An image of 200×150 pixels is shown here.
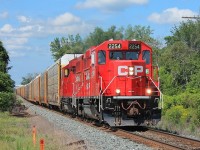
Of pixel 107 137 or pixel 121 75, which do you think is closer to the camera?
pixel 107 137

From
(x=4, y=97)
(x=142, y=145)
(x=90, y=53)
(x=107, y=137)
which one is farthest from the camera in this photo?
(x=4, y=97)

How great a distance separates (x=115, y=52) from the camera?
18.0 meters

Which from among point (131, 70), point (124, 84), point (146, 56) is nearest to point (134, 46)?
point (146, 56)

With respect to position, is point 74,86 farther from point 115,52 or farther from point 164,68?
point 164,68

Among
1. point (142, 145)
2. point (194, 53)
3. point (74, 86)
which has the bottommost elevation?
point (142, 145)

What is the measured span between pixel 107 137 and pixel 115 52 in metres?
4.09

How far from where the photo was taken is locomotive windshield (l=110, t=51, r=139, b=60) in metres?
17.9

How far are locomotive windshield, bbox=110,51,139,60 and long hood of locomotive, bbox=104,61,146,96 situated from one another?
59cm

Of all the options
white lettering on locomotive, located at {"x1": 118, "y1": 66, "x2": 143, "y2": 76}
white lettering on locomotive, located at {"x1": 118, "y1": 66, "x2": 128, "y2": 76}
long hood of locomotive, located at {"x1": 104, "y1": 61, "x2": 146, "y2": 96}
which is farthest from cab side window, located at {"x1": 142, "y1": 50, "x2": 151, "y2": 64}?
white lettering on locomotive, located at {"x1": 118, "y1": 66, "x2": 128, "y2": 76}

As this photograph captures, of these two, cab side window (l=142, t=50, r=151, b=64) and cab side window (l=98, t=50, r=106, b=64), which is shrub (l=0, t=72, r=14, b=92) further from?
cab side window (l=142, t=50, r=151, b=64)

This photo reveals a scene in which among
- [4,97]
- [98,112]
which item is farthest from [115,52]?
[4,97]

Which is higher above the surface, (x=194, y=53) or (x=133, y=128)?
(x=194, y=53)

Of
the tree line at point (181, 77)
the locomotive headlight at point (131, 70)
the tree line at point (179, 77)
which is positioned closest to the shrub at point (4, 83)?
the tree line at point (179, 77)

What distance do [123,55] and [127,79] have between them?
3.82ft
